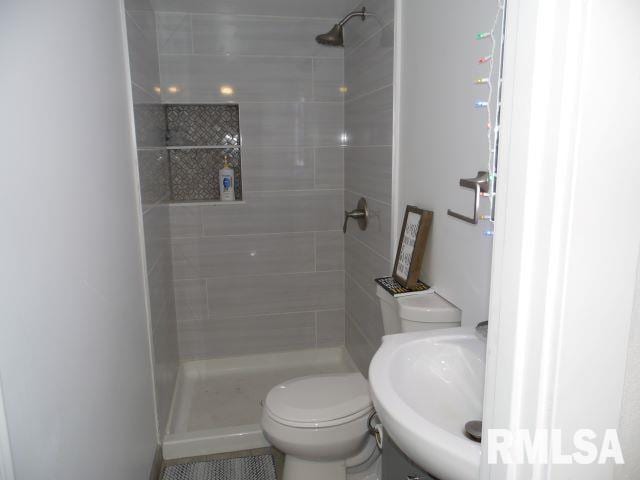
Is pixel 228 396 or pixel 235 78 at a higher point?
pixel 235 78

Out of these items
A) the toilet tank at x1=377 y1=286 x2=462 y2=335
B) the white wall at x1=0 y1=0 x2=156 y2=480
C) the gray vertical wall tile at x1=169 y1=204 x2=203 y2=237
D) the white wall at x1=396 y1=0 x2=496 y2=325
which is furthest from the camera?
the gray vertical wall tile at x1=169 y1=204 x2=203 y2=237

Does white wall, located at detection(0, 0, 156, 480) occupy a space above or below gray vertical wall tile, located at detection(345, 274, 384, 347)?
above

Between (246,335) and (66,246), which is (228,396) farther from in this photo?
(66,246)

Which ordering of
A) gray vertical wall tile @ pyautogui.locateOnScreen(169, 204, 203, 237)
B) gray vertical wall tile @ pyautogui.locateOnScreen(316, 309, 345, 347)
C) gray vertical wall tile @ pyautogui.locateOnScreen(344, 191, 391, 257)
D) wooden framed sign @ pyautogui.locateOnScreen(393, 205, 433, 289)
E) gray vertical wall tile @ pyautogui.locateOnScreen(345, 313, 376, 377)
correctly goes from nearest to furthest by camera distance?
1. wooden framed sign @ pyautogui.locateOnScreen(393, 205, 433, 289)
2. gray vertical wall tile @ pyautogui.locateOnScreen(344, 191, 391, 257)
3. gray vertical wall tile @ pyautogui.locateOnScreen(345, 313, 376, 377)
4. gray vertical wall tile @ pyautogui.locateOnScreen(169, 204, 203, 237)
5. gray vertical wall tile @ pyautogui.locateOnScreen(316, 309, 345, 347)

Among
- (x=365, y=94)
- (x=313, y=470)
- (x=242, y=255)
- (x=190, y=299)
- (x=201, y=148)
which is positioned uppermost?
(x=365, y=94)

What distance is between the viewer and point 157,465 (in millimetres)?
2051

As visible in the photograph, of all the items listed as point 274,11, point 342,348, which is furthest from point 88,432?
point 274,11

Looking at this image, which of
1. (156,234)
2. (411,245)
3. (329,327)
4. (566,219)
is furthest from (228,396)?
(566,219)

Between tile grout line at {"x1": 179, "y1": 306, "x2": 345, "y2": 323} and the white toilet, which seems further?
tile grout line at {"x1": 179, "y1": 306, "x2": 345, "y2": 323}

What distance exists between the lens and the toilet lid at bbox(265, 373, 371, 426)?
1.75m

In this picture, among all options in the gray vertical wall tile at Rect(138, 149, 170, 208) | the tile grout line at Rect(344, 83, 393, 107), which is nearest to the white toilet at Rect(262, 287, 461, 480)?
the tile grout line at Rect(344, 83, 393, 107)

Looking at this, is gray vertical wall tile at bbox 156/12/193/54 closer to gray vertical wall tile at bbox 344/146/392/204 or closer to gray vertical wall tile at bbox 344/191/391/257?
gray vertical wall tile at bbox 344/146/392/204

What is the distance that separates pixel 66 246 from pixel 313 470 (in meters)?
1.31

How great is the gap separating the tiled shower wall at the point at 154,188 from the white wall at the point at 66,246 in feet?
0.86
